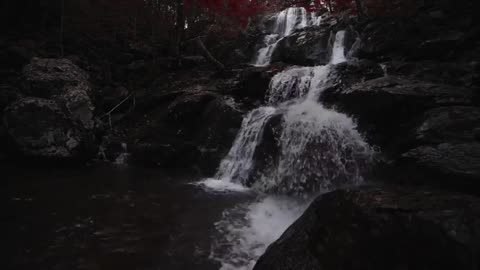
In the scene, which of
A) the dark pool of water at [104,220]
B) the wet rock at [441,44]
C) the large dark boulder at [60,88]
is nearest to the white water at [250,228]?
the dark pool of water at [104,220]

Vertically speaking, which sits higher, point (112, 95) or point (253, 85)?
point (253, 85)

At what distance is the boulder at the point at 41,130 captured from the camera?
909 centimetres

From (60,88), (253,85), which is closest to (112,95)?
(60,88)

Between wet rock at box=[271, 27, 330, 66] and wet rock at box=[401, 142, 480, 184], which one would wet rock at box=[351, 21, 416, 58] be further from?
wet rock at box=[401, 142, 480, 184]

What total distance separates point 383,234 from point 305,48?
1246 cm

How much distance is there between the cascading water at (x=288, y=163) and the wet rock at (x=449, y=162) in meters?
1.80

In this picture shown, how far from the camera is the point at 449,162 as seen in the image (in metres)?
5.20

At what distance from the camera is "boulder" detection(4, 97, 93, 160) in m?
9.09

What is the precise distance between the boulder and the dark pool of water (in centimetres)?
63

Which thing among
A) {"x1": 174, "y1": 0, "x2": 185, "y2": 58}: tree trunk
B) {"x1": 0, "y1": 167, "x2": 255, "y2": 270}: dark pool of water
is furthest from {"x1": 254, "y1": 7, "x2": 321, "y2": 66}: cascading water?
{"x1": 0, "y1": 167, "x2": 255, "y2": 270}: dark pool of water

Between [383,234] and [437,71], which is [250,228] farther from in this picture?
[437,71]

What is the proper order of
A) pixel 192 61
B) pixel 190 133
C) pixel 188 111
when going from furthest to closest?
pixel 192 61, pixel 188 111, pixel 190 133

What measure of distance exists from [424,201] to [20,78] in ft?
39.9

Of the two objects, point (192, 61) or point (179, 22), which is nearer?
point (179, 22)
